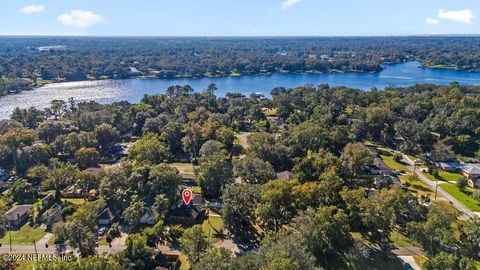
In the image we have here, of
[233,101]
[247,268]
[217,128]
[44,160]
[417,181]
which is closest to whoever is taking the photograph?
[247,268]

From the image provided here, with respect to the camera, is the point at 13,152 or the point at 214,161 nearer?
the point at 214,161

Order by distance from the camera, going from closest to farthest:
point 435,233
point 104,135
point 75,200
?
point 435,233
point 75,200
point 104,135

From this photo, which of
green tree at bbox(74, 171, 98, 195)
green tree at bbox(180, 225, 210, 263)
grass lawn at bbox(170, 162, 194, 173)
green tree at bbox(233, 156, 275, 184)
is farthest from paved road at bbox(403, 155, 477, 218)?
green tree at bbox(74, 171, 98, 195)

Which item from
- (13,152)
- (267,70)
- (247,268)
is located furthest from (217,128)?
(267,70)

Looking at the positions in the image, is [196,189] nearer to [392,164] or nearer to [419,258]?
[419,258]

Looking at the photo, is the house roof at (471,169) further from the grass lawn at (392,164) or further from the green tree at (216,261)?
the green tree at (216,261)

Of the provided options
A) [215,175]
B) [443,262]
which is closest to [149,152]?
[215,175]

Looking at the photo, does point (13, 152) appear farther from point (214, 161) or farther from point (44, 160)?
point (214, 161)

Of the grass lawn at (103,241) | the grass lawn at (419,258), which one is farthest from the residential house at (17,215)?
the grass lawn at (419,258)
